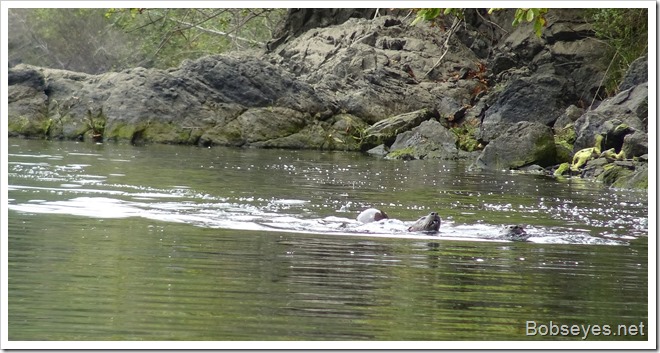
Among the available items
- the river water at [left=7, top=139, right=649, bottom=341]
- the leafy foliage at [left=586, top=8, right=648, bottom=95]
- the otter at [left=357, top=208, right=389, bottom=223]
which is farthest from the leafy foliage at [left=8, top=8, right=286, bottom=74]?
the otter at [left=357, top=208, right=389, bottom=223]

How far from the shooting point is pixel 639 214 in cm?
1551

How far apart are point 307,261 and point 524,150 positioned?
651 inches

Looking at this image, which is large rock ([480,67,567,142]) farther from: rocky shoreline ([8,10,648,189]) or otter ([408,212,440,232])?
otter ([408,212,440,232])

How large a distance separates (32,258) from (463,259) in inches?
161

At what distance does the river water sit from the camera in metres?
7.43

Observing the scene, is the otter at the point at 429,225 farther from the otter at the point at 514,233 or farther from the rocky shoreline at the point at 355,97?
the rocky shoreline at the point at 355,97

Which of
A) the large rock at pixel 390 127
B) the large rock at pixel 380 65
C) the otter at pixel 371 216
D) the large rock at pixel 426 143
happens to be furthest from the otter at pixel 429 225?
the large rock at pixel 380 65

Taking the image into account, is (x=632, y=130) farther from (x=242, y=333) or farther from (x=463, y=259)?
(x=242, y=333)

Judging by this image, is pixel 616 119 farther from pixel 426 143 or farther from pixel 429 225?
pixel 429 225

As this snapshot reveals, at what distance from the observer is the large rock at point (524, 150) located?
2580 cm

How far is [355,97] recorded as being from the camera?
33344mm

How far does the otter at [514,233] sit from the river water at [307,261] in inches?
6.3

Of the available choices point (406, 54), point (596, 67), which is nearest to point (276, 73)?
point (406, 54)

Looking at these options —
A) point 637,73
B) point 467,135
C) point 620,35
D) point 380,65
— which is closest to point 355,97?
point 380,65
